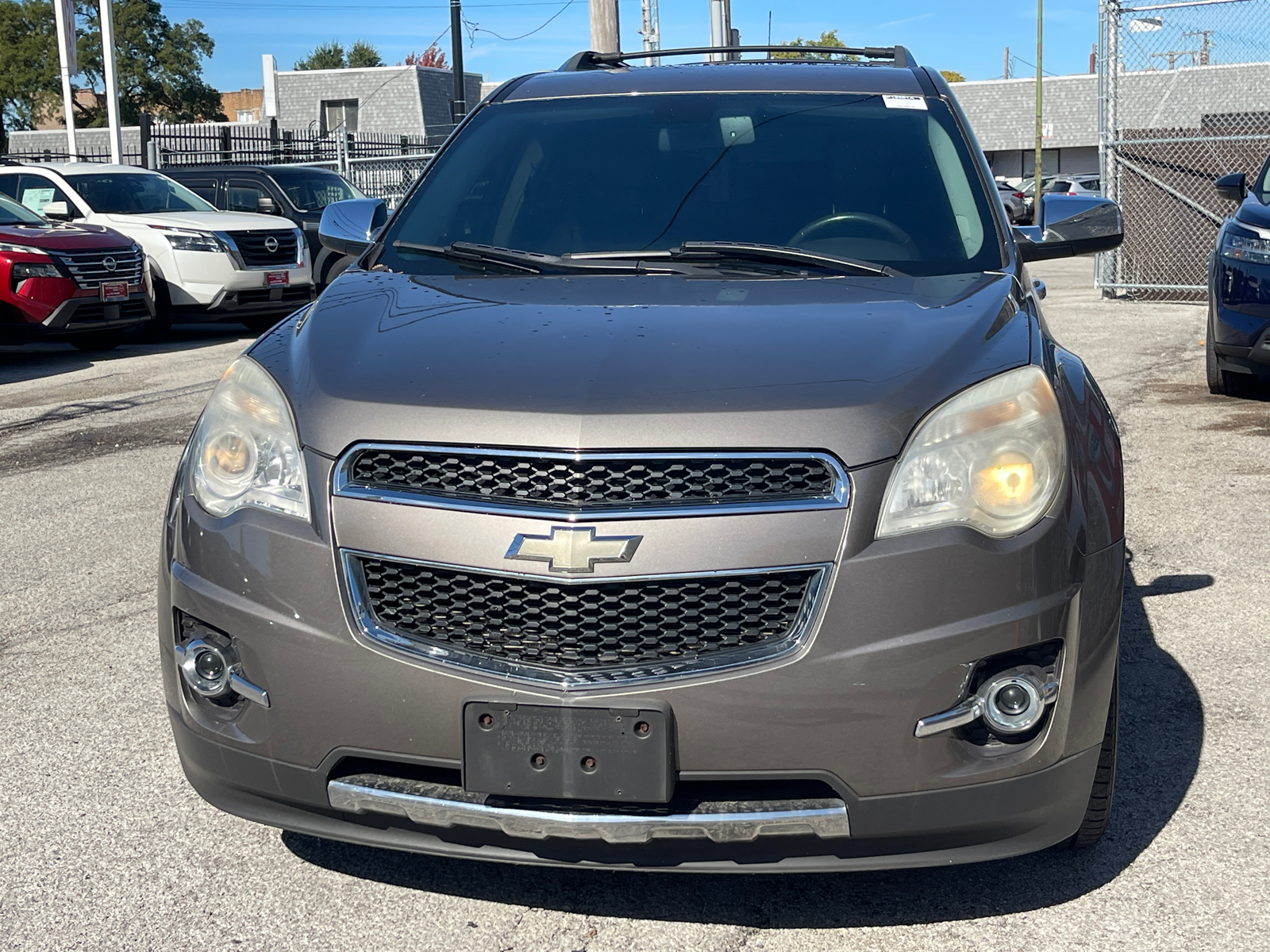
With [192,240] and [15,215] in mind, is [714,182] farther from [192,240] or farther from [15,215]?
[192,240]

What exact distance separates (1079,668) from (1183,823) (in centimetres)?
89

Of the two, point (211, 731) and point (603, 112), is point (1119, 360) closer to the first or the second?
point (603, 112)

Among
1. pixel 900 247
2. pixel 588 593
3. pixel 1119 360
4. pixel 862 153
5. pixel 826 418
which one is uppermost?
pixel 862 153

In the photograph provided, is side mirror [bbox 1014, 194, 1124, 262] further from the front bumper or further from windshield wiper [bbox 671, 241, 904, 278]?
the front bumper

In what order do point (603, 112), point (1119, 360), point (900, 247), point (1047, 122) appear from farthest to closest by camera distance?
point (1047, 122)
point (1119, 360)
point (603, 112)
point (900, 247)

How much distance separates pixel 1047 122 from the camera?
5803cm

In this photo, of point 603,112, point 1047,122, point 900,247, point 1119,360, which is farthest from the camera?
point 1047,122

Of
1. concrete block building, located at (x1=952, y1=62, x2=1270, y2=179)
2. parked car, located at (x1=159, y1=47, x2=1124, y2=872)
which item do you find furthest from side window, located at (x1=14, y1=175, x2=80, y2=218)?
concrete block building, located at (x1=952, y1=62, x2=1270, y2=179)

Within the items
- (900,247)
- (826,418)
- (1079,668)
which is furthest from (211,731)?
(900,247)

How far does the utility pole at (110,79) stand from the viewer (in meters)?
23.1

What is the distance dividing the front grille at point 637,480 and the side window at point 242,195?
1539cm

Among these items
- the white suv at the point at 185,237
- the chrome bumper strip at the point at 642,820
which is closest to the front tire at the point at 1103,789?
the chrome bumper strip at the point at 642,820

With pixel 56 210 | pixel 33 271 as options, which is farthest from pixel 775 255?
pixel 56 210

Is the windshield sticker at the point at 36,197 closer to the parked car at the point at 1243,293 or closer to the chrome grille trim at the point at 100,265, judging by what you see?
the chrome grille trim at the point at 100,265
